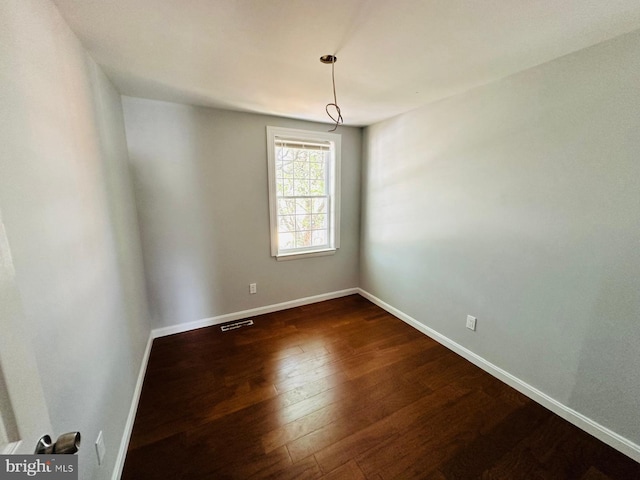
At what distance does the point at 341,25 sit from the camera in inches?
49.6

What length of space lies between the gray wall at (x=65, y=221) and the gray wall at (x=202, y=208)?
24.8 inches

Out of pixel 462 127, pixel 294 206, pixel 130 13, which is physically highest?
pixel 130 13

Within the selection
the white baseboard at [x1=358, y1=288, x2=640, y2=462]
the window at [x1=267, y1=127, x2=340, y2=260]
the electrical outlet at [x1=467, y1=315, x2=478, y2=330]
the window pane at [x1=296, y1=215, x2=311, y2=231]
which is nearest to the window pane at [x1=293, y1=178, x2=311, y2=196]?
the window at [x1=267, y1=127, x2=340, y2=260]

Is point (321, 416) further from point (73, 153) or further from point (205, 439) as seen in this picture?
point (73, 153)

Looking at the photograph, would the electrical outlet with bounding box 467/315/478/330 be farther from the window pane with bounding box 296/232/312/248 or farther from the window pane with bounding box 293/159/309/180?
the window pane with bounding box 293/159/309/180

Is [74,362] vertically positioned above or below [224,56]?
below

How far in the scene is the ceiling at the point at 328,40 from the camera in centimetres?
114

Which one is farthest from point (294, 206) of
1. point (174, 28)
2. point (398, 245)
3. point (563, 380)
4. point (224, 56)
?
point (563, 380)

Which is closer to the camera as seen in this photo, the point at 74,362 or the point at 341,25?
the point at 74,362

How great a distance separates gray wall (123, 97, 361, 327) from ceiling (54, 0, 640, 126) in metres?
0.38

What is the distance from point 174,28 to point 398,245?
259 centimetres

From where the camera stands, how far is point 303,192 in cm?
314

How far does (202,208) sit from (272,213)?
73 centimetres

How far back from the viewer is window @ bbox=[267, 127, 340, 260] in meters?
2.91
